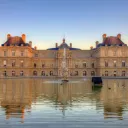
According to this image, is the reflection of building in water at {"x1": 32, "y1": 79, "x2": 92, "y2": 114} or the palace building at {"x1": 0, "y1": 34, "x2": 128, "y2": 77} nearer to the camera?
the reflection of building in water at {"x1": 32, "y1": 79, "x2": 92, "y2": 114}

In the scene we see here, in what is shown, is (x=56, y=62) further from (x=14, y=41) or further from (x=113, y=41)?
(x=113, y=41)

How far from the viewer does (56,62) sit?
3204 inches

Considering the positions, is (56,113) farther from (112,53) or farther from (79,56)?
(79,56)

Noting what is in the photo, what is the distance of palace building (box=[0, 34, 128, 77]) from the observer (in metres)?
76.1

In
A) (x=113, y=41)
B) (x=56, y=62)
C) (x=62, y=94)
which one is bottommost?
(x=62, y=94)

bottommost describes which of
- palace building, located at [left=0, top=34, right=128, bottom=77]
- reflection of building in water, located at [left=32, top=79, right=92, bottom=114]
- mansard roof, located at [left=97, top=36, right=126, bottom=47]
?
reflection of building in water, located at [left=32, top=79, right=92, bottom=114]

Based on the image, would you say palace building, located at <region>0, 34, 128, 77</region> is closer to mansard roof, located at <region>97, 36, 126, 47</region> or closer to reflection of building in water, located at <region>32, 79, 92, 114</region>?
mansard roof, located at <region>97, 36, 126, 47</region>

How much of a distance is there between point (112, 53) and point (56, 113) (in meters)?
66.6

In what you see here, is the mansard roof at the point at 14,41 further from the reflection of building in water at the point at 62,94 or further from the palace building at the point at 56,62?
the reflection of building in water at the point at 62,94

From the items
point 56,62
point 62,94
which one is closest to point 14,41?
point 56,62

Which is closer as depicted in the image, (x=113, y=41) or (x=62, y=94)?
(x=62, y=94)

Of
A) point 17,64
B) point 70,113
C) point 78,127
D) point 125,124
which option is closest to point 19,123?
point 78,127

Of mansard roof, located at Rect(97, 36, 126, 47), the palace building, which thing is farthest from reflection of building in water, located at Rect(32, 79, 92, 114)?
mansard roof, located at Rect(97, 36, 126, 47)

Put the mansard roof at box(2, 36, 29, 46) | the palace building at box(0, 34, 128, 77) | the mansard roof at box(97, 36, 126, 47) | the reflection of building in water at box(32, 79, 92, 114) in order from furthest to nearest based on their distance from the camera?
1. the mansard roof at box(2, 36, 29, 46)
2. the mansard roof at box(97, 36, 126, 47)
3. the palace building at box(0, 34, 128, 77)
4. the reflection of building in water at box(32, 79, 92, 114)
